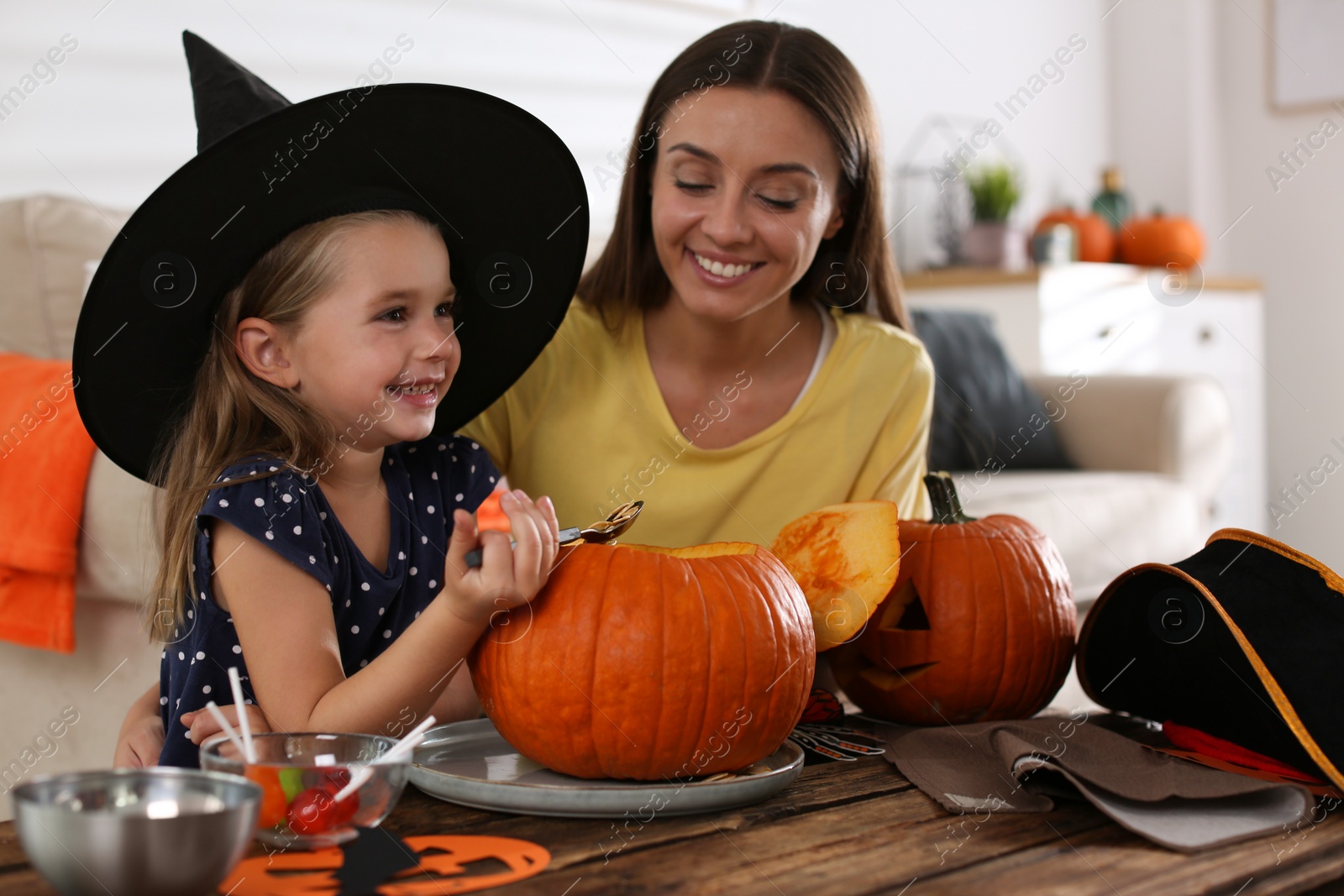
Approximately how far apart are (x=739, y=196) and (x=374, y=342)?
0.49 meters

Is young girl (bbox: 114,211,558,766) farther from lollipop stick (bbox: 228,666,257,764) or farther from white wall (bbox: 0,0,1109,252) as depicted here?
white wall (bbox: 0,0,1109,252)

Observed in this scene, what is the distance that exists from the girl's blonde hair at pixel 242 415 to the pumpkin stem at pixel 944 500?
56 cm

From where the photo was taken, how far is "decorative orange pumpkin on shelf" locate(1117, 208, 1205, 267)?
3969 millimetres

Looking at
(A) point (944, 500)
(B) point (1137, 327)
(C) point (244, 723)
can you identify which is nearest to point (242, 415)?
(C) point (244, 723)

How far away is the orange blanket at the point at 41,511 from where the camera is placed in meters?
1.57

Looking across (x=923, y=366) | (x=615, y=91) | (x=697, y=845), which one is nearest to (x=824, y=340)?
(x=923, y=366)

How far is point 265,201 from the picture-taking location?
995 millimetres

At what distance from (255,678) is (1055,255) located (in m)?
3.28

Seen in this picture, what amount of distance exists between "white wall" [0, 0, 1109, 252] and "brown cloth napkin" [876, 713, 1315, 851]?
6.65 feet

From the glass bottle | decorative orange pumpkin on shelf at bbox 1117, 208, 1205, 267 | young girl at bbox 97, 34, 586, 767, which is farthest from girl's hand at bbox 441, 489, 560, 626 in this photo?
the glass bottle

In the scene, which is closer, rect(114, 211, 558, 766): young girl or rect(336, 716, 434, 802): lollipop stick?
rect(336, 716, 434, 802): lollipop stick

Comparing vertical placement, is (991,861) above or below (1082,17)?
below

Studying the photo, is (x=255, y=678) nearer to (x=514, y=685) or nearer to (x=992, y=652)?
(x=514, y=685)

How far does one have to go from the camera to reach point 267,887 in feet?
2.09
